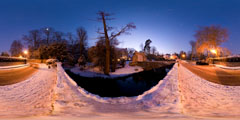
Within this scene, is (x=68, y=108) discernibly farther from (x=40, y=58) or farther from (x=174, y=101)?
(x=40, y=58)

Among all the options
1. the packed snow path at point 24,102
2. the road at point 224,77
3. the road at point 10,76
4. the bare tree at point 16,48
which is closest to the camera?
the packed snow path at point 24,102

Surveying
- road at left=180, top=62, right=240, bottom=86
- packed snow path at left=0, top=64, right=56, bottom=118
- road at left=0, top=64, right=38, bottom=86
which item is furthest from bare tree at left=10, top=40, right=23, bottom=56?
road at left=180, top=62, right=240, bottom=86

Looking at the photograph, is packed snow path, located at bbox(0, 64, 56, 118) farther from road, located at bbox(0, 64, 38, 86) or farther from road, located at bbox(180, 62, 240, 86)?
road, located at bbox(180, 62, 240, 86)

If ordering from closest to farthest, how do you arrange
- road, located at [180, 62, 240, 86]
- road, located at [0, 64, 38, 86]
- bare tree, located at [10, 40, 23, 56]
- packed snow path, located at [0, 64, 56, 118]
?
packed snow path, located at [0, 64, 56, 118] < road, located at [180, 62, 240, 86] < road, located at [0, 64, 38, 86] < bare tree, located at [10, 40, 23, 56]

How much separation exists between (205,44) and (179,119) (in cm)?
2200

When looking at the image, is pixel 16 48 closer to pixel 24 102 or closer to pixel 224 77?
pixel 24 102

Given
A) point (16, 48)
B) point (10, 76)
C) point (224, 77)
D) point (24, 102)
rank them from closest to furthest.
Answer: point (24, 102) < point (224, 77) < point (10, 76) < point (16, 48)

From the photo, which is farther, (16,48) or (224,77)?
(16,48)

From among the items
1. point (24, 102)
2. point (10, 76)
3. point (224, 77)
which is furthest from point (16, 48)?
point (224, 77)

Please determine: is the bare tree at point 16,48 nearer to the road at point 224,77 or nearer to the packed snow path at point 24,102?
the packed snow path at point 24,102

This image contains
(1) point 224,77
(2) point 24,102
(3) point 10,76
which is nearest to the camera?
(2) point 24,102

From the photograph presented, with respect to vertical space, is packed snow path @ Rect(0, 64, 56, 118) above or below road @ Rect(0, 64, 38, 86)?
below

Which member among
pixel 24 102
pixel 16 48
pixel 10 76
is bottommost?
pixel 24 102

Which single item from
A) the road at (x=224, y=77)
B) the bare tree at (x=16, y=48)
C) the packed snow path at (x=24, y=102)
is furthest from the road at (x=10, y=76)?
the road at (x=224, y=77)
